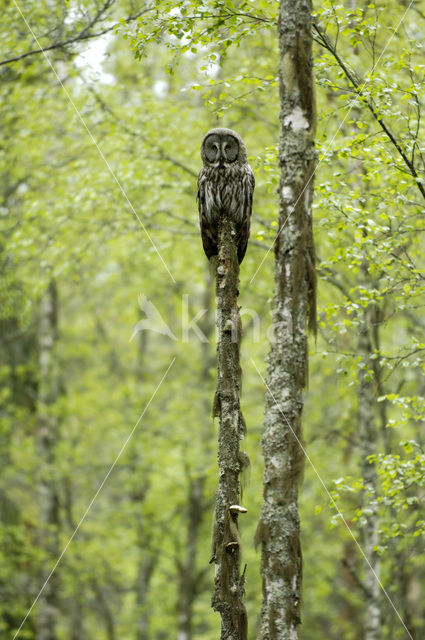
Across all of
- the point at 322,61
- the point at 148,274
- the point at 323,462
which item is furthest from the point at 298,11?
the point at 148,274

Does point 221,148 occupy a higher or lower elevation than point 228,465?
higher

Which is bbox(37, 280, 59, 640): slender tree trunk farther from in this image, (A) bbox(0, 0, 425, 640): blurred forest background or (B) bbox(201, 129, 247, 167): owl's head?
(B) bbox(201, 129, 247, 167): owl's head

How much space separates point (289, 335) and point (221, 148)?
1619 mm

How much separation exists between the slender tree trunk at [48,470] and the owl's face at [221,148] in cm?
832

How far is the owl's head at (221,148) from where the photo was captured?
475 centimetres

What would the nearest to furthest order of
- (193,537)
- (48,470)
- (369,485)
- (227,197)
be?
(227,197)
(369,485)
(48,470)
(193,537)

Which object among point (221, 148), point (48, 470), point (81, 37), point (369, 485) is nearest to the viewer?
point (221, 148)

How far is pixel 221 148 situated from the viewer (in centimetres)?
475

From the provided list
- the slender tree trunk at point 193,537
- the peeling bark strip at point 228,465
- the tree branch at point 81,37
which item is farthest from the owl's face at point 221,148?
the slender tree trunk at point 193,537

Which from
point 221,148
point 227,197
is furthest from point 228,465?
point 221,148

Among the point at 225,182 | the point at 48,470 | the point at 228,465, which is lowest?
the point at 228,465

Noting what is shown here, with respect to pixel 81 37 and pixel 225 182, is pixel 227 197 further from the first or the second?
pixel 81 37

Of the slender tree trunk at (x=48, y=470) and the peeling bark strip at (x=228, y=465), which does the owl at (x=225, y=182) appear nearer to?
the peeling bark strip at (x=228, y=465)

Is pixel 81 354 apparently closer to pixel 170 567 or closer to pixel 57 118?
pixel 170 567
